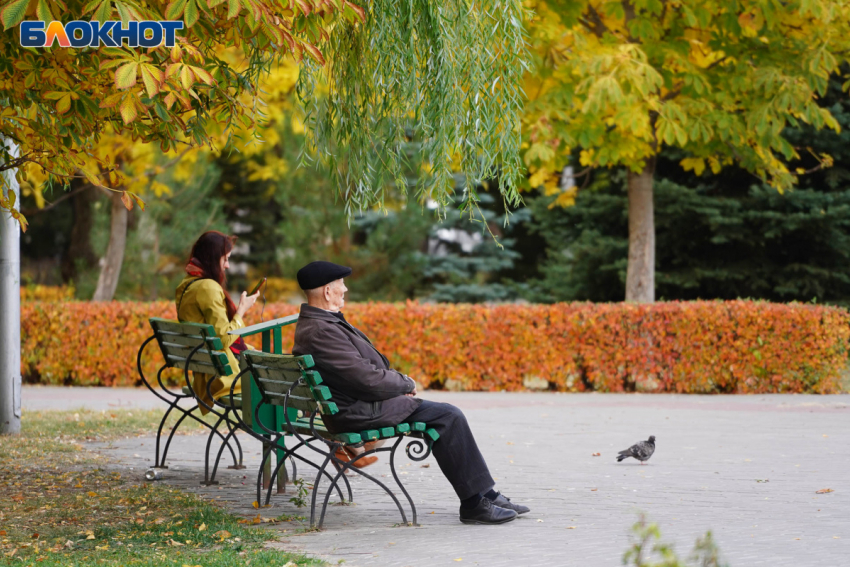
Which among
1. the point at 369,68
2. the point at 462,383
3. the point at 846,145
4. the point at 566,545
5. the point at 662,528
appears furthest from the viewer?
the point at 846,145

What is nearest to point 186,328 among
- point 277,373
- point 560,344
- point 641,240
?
point 277,373

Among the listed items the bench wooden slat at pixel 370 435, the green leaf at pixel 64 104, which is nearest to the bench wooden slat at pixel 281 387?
the bench wooden slat at pixel 370 435

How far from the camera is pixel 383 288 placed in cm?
2080

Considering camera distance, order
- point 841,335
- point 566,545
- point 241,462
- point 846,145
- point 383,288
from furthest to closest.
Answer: point 383,288
point 846,145
point 841,335
point 241,462
point 566,545

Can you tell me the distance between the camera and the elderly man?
211 inches

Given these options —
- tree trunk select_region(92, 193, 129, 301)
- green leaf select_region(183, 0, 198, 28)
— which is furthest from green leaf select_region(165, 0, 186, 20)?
tree trunk select_region(92, 193, 129, 301)

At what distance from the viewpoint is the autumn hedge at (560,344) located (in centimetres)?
1198

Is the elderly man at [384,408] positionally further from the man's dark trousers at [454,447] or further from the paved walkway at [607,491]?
the paved walkway at [607,491]

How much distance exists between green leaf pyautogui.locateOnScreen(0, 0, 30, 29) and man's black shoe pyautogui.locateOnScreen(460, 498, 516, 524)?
3.38 meters

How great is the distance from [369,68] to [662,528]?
3.40m

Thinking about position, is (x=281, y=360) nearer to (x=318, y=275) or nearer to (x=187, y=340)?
(x=318, y=275)

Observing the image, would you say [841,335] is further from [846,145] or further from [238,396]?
[238,396]

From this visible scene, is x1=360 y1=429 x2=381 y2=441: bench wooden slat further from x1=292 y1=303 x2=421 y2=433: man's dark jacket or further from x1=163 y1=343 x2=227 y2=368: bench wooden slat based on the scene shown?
x1=163 y1=343 x2=227 y2=368: bench wooden slat

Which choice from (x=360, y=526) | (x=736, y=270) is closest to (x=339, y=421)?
(x=360, y=526)
